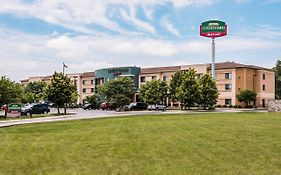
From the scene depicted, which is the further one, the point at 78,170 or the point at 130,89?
the point at 130,89

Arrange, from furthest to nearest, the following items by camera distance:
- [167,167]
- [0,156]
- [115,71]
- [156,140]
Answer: [115,71] < [156,140] < [0,156] < [167,167]

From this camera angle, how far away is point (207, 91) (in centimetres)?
6775

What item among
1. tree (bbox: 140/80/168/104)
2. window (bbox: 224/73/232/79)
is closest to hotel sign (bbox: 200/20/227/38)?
window (bbox: 224/73/232/79)

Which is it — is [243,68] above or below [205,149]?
above

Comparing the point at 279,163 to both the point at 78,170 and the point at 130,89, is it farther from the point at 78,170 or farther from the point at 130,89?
the point at 130,89

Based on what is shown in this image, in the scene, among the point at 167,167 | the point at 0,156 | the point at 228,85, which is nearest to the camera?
the point at 167,167

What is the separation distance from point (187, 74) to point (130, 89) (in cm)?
1424

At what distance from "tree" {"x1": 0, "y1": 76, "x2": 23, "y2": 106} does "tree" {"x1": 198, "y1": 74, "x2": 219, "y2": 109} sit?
3323 centimetres

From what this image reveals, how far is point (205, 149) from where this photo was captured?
13.2 metres

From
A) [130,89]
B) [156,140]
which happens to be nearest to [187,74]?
[130,89]

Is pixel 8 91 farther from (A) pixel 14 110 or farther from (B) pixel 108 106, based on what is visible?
(B) pixel 108 106

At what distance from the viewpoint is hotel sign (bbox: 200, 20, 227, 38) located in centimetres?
7538

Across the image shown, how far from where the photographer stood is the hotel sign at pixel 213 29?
7538 cm

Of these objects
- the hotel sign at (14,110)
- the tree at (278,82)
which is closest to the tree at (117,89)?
the hotel sign at (14,110)
